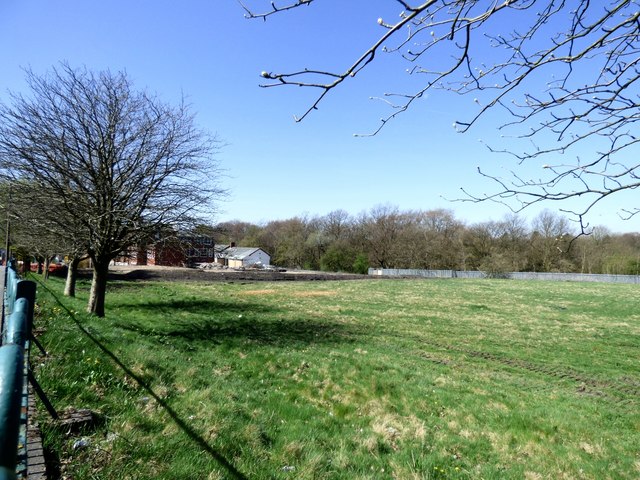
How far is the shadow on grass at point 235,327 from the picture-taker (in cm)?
1244

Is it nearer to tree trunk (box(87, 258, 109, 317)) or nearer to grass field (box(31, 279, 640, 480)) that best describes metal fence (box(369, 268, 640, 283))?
grass field (box(31, 279, 640, 480))

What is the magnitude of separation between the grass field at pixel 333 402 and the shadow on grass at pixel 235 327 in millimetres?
139

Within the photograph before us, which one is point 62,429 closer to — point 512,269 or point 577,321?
point 577,321

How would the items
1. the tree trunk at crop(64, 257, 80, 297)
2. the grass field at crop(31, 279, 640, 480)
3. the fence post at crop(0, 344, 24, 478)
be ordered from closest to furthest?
the fence post at crop(0, 344, 24, 478)
the grass field at crop(31, 279, 640, 480)
the tree trunk at crop(64, 257, 80, 297)

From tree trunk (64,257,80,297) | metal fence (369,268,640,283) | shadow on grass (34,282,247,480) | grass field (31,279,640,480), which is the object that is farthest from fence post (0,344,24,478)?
metal fence (369,268,640,283)

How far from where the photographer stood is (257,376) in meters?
8.53

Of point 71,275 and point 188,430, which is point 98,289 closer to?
point 71,275

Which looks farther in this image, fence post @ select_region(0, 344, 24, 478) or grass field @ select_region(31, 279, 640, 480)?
grass field @ select_region(31, 279, 640, 480)

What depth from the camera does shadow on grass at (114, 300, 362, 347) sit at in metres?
12.4

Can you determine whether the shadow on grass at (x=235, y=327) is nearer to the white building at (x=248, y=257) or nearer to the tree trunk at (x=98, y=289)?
the tree trunk at (x=98, y=289)

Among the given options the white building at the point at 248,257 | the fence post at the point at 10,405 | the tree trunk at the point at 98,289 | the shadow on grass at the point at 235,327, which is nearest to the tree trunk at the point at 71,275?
the shadow on grass at the point at 235,327

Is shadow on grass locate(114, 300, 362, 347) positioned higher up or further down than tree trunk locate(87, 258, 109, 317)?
further down

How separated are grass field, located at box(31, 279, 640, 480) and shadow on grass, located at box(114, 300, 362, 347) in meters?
0.14

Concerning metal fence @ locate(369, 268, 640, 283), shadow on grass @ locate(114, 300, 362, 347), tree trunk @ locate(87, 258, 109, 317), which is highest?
tree trunk @ locate(87, 258, 109, 317)
